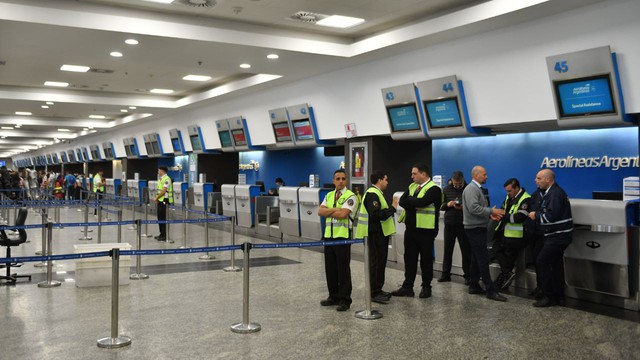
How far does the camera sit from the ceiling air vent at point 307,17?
8734mm

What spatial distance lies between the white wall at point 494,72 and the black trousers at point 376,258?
3.01 meters

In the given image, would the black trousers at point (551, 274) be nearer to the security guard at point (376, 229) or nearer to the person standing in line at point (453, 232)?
the person standing in line at point (453, 232)

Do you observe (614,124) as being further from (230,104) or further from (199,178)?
(199,178)

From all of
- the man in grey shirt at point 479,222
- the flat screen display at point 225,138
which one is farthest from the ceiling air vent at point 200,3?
the flat screen display at point 225,138

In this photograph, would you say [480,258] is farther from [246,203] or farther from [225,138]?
→ [225,138]

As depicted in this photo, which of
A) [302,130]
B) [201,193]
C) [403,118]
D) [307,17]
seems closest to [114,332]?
[307,17]

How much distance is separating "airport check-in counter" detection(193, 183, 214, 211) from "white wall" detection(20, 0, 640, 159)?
17.3 ft

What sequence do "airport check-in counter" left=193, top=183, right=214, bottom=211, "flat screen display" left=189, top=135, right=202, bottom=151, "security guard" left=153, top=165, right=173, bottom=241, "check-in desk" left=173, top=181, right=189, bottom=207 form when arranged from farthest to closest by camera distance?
1. "check-in desk" left=173, top=181, right=189, bottom=207
2. "flat screen display" left=189, top=135, right=202, bottom=151
3. "airport check-in counter" left=193, top=183, right=214, bottom=211
4. "security guard" left=153, top=165, right=173, bottom=241

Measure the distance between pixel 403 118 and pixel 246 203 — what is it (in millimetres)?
6350

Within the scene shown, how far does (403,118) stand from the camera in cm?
1015

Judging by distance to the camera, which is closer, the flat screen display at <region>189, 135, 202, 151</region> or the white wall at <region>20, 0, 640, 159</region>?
the white wall at <region>20, 0, 640, 159</region>

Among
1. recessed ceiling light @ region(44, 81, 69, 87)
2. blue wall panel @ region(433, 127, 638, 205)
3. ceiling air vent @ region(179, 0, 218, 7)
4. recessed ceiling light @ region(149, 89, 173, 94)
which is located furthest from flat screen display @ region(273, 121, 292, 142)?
recessed ceiling light @ region(44, 81, 69, 87)

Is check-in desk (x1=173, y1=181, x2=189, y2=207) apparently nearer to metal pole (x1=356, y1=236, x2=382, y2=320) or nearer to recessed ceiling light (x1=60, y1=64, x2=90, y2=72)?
recessed ceiling light (x1=60, y1=64, x2=90, y2=72)

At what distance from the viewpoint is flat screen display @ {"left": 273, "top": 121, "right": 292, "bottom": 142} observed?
13828 millimetres
